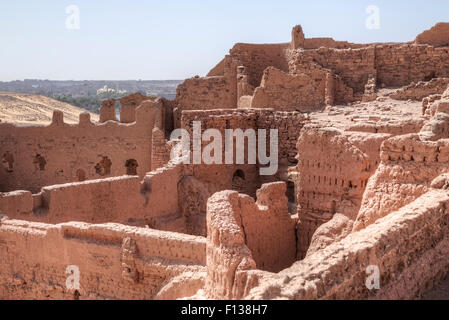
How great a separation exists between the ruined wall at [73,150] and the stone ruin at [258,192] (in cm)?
5

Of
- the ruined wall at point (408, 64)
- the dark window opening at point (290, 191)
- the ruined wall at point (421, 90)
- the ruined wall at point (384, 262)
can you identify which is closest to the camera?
the ruined wall at point (384, 262)

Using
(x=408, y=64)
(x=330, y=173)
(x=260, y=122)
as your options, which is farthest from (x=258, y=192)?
(x=408, y=64)

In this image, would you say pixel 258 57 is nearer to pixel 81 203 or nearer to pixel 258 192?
pixel 81 203

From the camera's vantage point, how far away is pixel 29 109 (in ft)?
178

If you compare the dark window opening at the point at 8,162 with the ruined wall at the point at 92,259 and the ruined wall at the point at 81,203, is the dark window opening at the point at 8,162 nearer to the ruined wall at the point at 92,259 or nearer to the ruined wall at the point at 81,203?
the ruined wall at the point at 81,203

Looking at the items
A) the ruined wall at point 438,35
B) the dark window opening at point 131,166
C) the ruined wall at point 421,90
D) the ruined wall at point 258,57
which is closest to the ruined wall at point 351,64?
the ruined wall at point 421,90

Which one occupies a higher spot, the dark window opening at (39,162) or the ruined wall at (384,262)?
the ruined wall at (384,262)

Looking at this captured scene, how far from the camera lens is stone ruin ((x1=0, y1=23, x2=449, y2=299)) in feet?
19.7

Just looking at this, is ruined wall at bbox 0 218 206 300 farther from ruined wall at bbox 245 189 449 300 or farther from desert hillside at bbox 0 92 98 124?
desert hillside at bbox 0 92 98 124

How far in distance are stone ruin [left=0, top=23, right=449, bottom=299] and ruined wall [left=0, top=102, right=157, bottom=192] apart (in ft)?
0.15

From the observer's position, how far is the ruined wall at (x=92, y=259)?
347 inches

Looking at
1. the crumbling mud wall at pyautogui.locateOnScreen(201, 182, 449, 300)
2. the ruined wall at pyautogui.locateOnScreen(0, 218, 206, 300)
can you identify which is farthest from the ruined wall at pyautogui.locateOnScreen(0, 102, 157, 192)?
the crumbling mud wall at pyautogui.locateOnScreen(201, 182, 449, 300)

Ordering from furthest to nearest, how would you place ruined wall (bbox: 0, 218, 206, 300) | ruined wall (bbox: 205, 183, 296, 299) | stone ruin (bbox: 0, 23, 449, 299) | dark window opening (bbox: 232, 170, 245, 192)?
dark window opening (bbox: 232, 170, 245, 192) < ruined wall (bbox: 0, 218, 206, 300) < ruined wall (bbox: 205, 183, 296, 299) < stone ruin (bbox: 0, 23, 449, 299)

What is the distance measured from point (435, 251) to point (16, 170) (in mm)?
16658
